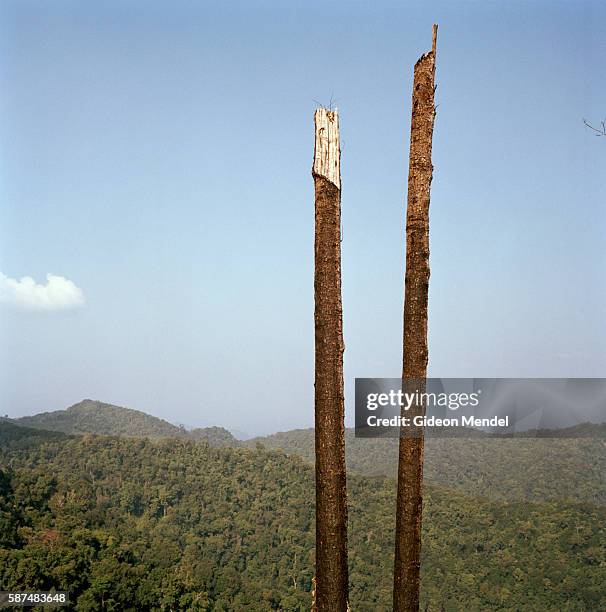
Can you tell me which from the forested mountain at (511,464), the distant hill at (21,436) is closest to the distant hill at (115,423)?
the distant hill at (21,436)

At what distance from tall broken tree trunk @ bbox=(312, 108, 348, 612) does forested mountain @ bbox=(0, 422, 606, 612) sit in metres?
15.9

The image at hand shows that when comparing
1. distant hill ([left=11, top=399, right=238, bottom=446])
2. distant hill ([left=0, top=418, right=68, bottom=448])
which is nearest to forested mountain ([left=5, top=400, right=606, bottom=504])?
distant hill ([left=11, top=399, right=238, bottom=446])

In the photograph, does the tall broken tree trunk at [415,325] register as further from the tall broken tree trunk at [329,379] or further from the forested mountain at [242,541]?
the forested mountain at [242,541]

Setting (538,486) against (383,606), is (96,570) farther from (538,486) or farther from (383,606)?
(538,486)

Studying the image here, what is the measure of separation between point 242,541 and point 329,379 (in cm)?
2997

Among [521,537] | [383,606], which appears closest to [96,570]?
[383,606]

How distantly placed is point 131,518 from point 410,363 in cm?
3241

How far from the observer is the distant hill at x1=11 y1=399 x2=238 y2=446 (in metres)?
47.4

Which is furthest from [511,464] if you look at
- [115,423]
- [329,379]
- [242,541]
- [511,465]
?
[329,379]

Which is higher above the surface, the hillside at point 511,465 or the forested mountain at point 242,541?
the hillside at point 511,465

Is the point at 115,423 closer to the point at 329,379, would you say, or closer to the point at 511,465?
the point at 511,465

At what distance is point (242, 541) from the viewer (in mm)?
31641

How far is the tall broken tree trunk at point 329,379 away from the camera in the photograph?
3959mm

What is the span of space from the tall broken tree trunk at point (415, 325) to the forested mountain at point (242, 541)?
636 inches
